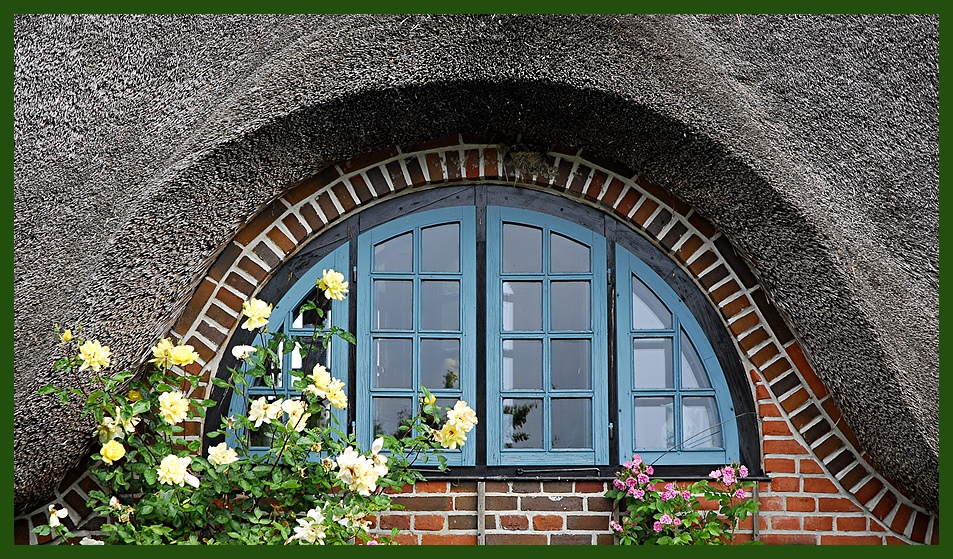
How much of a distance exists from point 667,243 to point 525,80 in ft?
3.17

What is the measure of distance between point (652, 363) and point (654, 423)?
0.26 meters

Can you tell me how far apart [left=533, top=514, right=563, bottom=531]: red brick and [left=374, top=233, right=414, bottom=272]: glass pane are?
1.18 m

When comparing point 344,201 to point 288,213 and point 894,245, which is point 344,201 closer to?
point 288,213

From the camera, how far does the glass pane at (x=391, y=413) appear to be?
11.7ft

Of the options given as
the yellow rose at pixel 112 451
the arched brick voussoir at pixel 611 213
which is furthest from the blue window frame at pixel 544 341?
the yellow rose at pixel 112 451

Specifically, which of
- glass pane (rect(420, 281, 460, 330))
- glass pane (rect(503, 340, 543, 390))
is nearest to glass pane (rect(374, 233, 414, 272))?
glass pane (rect(420, 281, 460, 330))

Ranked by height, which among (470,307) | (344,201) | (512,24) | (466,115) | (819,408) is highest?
(512,24)

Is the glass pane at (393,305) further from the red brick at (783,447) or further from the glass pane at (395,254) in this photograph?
the red brick at (783,447)

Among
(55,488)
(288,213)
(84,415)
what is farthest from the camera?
(288,213)

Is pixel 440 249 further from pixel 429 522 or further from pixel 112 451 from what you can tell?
pixel 112 451

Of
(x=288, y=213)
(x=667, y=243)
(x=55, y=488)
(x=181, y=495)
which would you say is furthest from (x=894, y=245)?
(x=55, y=488)

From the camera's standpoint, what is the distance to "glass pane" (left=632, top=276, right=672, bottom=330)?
364cm

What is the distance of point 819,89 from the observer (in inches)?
140

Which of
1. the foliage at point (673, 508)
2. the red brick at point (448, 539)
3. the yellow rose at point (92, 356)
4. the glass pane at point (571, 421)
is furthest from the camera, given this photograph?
the glass pane at point (571, 421)
